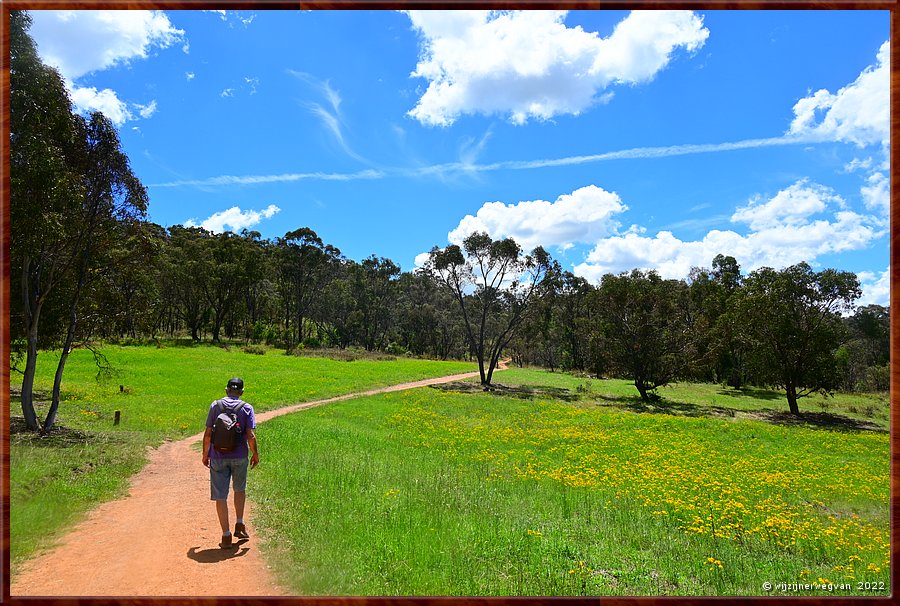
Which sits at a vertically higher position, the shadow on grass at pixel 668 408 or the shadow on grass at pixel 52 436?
the shadow on grass at pixel 52 436

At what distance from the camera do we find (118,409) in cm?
1705

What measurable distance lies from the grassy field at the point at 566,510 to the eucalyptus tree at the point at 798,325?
424 inches

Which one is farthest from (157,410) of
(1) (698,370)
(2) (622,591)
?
(1) (698,370)

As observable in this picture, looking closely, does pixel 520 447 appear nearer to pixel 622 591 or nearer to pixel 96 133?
pixel 622 591

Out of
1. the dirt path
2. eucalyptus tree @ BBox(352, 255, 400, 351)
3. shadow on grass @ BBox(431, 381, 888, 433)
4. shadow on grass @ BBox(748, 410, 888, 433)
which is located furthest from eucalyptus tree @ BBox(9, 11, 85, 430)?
eucalyptus tree @ BBox(352, 255, 400, 351)

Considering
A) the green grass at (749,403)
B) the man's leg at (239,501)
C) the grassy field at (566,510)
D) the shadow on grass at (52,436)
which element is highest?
Result: the man's leg at (239,501)

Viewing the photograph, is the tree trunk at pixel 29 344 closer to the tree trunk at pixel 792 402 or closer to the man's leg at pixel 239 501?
the man's leg at pixel 239 501

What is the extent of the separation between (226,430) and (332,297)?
69109 mm

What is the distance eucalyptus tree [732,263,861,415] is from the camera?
89.0ft

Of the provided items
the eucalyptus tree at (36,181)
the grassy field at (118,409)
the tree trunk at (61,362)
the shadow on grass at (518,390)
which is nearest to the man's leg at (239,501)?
the grassy field at (118,409)

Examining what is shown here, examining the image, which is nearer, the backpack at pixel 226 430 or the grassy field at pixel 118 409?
the backpack at pixel 226 430

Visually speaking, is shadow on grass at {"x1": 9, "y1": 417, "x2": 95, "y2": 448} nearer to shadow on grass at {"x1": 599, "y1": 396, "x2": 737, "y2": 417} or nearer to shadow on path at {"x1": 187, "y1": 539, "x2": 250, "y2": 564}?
shadow on path at {"x1": 187, "y1": 539, "x2": 250, "y2": 564}

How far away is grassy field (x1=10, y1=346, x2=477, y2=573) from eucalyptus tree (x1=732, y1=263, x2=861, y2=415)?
26152mm

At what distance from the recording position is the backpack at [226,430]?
5.70m
